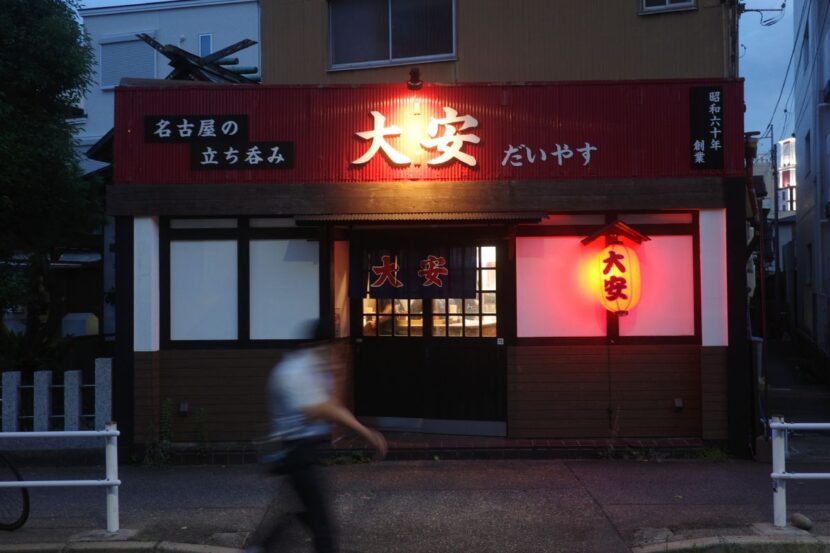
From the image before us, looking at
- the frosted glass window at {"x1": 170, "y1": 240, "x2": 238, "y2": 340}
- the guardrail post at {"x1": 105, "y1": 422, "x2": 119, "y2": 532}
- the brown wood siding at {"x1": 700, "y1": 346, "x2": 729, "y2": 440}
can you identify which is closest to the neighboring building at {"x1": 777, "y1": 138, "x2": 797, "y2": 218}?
the brown wood siding at {"x1": 700, "y1": 346, "x2": 729, "y2": 440}

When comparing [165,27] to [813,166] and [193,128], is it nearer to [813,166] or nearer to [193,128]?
[193,128]

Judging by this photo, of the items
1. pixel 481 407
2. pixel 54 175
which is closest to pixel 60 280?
pixel 54 175

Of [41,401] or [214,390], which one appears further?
[214,390]

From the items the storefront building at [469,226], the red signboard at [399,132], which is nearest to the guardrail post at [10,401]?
the storefront building at [469,226]

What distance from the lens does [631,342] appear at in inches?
392

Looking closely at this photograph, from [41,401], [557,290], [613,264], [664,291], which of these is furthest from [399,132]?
[41,401]

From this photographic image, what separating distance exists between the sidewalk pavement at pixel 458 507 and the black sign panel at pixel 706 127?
375 cm

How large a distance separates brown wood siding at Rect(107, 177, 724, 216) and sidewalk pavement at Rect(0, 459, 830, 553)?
3.18m

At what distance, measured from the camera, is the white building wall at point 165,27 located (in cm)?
2239

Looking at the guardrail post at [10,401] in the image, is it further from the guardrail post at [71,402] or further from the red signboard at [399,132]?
the red signboard at [399,132]

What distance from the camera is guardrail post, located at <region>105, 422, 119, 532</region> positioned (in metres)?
6.62

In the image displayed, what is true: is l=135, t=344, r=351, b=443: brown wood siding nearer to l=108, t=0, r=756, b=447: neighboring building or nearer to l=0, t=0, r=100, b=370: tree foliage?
l=108, t=0, r=756, b=447: neighboring building

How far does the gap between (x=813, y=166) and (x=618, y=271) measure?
1193cm

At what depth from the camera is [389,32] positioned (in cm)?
1252
